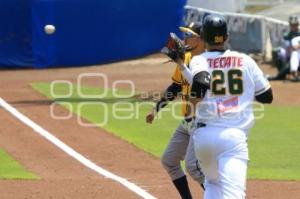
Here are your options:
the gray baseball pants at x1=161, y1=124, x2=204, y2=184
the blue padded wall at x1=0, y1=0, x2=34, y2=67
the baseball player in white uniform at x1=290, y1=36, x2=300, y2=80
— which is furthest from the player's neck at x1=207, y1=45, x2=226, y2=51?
the blue padded wall at x1=0, y1=0, x2=34, y2=67

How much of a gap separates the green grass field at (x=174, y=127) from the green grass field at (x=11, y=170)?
2.02 m

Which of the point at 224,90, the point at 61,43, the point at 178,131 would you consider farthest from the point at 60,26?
the point at 224,90

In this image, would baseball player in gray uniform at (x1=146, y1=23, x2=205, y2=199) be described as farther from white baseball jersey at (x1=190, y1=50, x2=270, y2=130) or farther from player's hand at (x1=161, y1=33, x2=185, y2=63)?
white baseball jersey at (x1=190, y1=50, x2=270, y2=130)

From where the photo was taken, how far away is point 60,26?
80.1 ft

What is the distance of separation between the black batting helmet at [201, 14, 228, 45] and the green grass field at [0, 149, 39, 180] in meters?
4.41

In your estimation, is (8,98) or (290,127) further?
(8,98)

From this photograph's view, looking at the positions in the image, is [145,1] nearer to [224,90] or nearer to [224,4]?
[224,4]

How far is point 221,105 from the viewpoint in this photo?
6.38 meters

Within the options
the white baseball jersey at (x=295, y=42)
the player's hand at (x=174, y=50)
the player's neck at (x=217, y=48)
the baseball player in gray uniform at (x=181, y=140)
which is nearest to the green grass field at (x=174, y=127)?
the baseball player in gray uniform at (x=181, y=140)

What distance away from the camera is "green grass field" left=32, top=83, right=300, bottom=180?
11.2m

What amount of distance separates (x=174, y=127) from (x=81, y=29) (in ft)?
35.5

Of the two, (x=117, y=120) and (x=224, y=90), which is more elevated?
(x=224, y=90)

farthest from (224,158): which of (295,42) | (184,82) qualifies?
(295,42)

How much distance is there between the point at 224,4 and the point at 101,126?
16973mm
